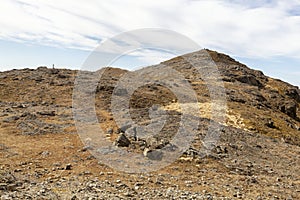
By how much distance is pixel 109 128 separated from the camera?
79.5 feet

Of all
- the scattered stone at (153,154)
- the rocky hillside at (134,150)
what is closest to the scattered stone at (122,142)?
the rocky hillside at (134,150)

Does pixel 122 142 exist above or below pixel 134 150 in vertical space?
above

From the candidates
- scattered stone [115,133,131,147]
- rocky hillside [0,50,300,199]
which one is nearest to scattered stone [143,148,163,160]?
rocky hillside [0,50,300,199]

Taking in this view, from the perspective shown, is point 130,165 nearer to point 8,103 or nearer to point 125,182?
point 125,182

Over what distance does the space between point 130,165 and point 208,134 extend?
28.5 feet

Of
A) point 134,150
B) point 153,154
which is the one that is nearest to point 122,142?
point 134,150

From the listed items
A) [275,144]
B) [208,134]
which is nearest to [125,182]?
[208,134]

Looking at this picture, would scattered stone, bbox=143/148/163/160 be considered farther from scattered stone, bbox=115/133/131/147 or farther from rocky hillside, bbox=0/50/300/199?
scattered stone, bbox=115/133/131/147

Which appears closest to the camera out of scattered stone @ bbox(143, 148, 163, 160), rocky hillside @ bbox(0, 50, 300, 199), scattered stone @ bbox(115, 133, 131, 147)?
rocky hillside @ bbox(0, 50, 300, 199)

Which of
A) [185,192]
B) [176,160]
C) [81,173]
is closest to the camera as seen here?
[185,192]

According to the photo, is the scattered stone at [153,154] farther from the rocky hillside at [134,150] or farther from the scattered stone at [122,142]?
the scattered stone at [122,142]

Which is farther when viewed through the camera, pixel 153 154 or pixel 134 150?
pixel 134 150

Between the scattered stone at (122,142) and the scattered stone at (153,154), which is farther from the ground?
the scattered stone at (122,142)

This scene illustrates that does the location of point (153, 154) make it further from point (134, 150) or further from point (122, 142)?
point (122, 142)
